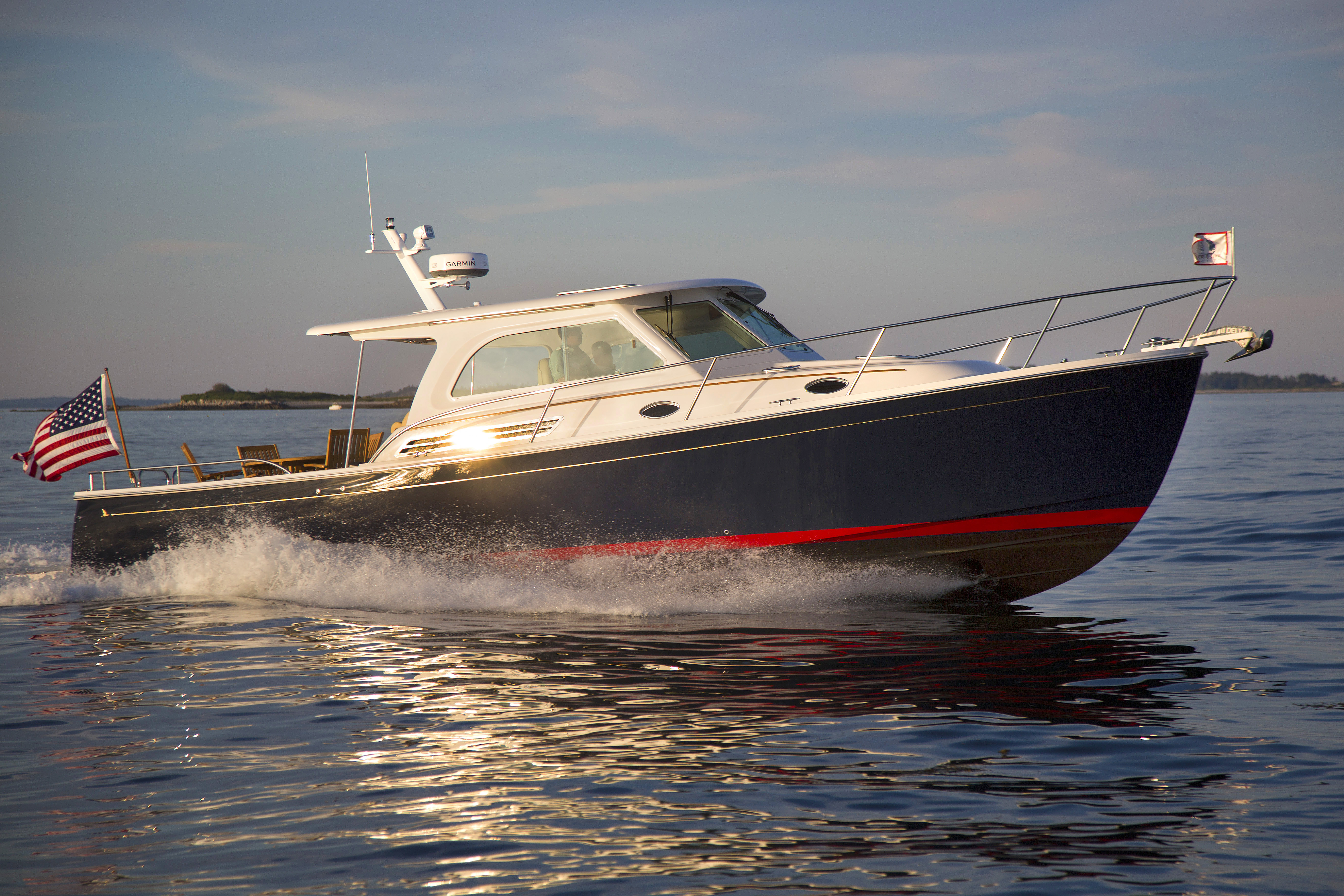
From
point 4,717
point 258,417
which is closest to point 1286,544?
point 4,717

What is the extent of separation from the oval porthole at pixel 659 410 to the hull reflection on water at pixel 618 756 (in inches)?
64.6

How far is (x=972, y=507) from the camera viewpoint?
6.77 metres

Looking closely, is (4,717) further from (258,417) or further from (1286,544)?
(258,417)

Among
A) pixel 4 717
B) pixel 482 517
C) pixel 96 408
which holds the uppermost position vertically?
pixel 96 408

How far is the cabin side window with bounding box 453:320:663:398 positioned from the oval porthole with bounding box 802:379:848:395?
1239 mm

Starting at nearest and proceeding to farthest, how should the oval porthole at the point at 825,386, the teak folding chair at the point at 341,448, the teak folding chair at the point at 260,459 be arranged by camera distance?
1. the oval porthole at the point at 825,386
2. the teak folding chair at the point at 260,459
3. the teak folding chair at the point at 341,448

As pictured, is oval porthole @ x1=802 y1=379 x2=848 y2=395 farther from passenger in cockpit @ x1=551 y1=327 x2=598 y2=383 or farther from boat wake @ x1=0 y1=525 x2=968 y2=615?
passenger in cockpit @ x1=551 y1=327 x2=598 y2=383

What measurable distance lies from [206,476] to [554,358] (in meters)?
3.60

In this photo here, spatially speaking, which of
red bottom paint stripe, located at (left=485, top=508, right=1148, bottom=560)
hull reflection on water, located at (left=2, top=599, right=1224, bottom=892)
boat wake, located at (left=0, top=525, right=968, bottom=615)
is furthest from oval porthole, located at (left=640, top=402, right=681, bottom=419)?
hull reflection on water, located at (left=2, top=599, right=1224, bottom=892)

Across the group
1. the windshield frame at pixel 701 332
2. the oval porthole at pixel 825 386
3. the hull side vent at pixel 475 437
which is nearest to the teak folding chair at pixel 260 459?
the hull side vent at pixel 475 437

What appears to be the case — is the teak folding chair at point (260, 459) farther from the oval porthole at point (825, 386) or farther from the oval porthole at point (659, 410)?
the oval porthole at point (825, 386)

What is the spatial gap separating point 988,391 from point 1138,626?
2100 mm

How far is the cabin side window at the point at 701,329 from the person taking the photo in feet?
25.3

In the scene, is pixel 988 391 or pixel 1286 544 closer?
pixel 988 391
